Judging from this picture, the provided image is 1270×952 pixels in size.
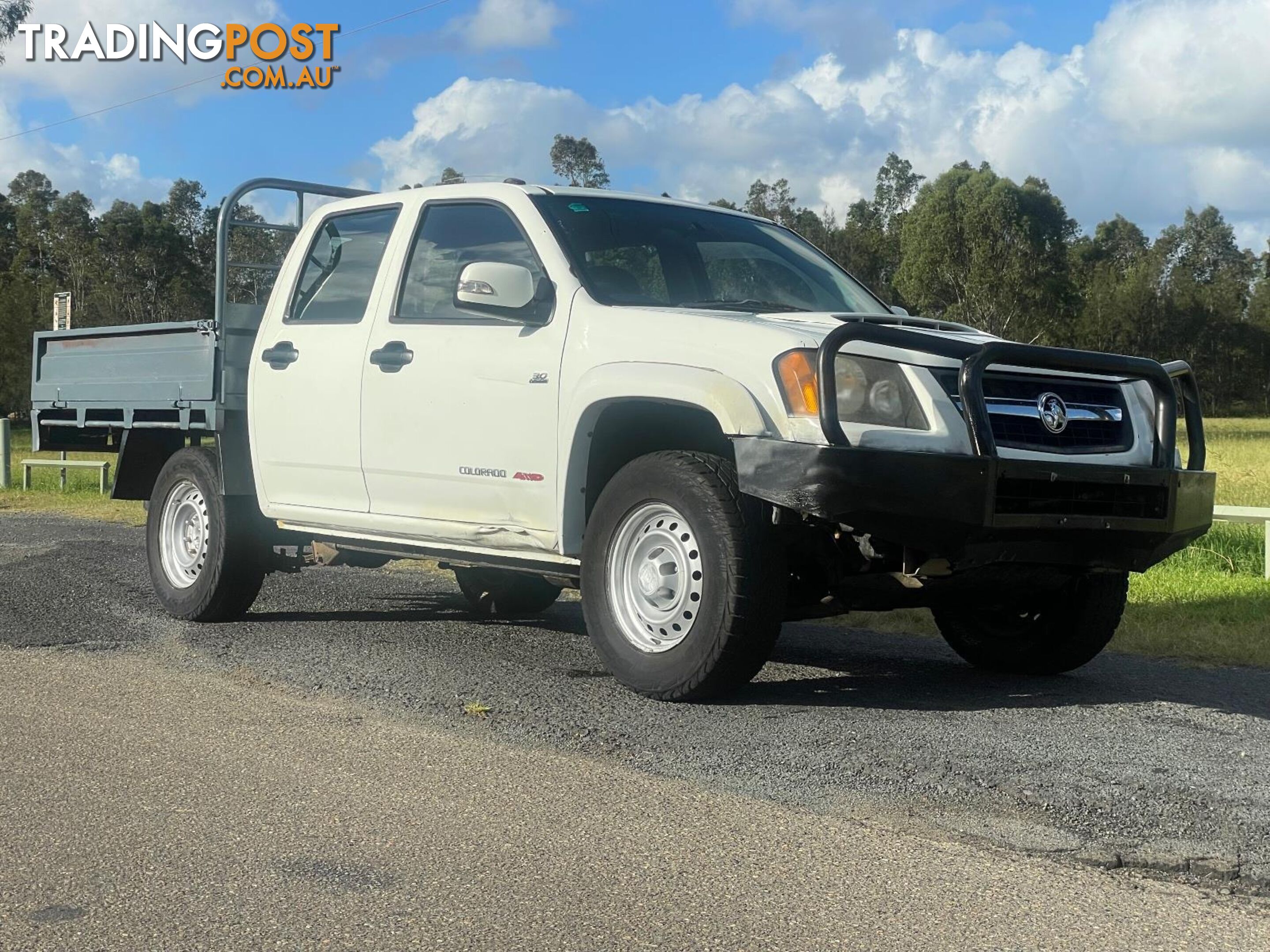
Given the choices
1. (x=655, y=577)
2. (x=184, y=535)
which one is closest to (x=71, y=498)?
(x=184, y=535)

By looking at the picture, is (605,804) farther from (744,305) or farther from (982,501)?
(744,305)

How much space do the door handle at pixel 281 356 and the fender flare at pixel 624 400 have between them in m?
1.95

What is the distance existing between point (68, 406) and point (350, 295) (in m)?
2.59

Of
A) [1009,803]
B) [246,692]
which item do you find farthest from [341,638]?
[1009,803]

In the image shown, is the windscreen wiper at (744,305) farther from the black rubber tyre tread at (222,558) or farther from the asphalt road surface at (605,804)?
the black rubber tyre tread at (222,558)

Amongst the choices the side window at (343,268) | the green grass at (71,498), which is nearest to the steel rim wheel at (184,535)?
the side window at (343,268)

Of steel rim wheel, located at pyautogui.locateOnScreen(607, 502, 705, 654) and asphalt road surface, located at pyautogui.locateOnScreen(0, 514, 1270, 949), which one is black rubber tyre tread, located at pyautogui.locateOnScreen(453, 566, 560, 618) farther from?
steel rim wheel, located at pyautogui.locateOnScreen(607, 502, 705, 654)

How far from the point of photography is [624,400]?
5562 mm

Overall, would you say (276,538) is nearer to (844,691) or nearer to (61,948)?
(844,691)

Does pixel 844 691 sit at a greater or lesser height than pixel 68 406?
lesser

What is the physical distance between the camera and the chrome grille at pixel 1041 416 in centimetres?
518

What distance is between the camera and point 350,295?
6977 mm

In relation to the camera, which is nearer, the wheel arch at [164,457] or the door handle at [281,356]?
the door handle at [281,356]

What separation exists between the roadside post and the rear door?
14.3 m
